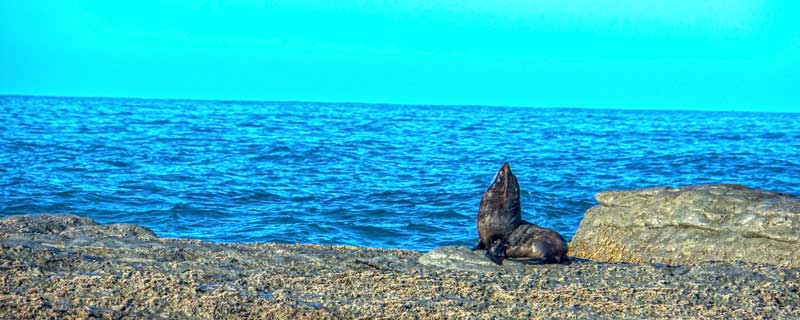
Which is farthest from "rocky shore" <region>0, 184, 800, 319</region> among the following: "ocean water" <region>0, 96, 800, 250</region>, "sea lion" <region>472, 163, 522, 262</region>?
"ocean water" <region>0, 96, 800, 250</region>

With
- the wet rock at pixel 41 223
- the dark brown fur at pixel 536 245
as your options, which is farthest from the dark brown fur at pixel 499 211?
the wet rock at pixel 41 223

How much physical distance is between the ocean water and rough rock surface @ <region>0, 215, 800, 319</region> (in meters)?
5.29

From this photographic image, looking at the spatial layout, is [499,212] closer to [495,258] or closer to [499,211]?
[499,211]

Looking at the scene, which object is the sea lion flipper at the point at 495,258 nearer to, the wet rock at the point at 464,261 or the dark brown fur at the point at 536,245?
the wet rock at the point at 464,261

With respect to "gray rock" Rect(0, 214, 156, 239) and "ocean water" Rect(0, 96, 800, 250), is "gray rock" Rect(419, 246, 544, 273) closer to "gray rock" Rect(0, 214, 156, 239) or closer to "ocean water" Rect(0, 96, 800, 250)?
"gray rock" Rect(0, 214, 156, 239)

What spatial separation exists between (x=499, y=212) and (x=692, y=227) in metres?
2.90

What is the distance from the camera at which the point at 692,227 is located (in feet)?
36.3

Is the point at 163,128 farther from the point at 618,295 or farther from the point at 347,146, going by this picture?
the point at 618,295

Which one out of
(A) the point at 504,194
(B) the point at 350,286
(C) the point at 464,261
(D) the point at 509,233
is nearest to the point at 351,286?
(B) the point at 350,286

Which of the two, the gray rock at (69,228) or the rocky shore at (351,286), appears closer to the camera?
the rocky shore at (351,286)

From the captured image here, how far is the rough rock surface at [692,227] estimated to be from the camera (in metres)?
10.3

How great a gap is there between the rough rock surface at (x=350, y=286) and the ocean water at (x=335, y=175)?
17.4 ft

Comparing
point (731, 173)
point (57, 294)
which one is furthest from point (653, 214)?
point (731, 173)

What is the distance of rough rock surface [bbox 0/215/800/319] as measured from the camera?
6.94m
